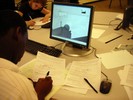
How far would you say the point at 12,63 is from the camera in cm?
97

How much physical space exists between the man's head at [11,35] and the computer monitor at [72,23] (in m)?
0.58

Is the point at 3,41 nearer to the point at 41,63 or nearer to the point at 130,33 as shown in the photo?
the point at 41,63

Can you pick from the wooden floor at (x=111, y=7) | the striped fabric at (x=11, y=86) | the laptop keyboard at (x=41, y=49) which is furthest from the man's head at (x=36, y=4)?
the wooden floor at (x=111, y=7)

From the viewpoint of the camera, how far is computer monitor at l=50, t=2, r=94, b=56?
4.85 feet

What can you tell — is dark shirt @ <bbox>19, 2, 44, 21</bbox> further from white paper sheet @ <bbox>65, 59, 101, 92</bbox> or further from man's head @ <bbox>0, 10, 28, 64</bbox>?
man's head @ <bbox>0, 10, 28, 64</bbox>

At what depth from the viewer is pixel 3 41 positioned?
0.96m

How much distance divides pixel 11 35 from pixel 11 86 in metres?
0.27

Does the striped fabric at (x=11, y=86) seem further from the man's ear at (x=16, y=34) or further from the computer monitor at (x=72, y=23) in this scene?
the computer monitor at (x=72, y=23)

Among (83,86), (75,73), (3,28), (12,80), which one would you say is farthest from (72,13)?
(12,80)

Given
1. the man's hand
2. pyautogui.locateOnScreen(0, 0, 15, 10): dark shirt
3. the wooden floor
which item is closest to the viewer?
the man's hand

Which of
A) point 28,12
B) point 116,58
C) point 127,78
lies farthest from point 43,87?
point 28,12

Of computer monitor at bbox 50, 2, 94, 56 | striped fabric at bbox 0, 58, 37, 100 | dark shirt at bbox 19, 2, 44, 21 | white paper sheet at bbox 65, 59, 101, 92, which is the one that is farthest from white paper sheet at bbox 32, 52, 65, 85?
dark shirt at bbox 19, 2, 44, 21

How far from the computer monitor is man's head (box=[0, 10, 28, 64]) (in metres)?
0.58

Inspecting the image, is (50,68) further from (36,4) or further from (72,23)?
(36,4)
